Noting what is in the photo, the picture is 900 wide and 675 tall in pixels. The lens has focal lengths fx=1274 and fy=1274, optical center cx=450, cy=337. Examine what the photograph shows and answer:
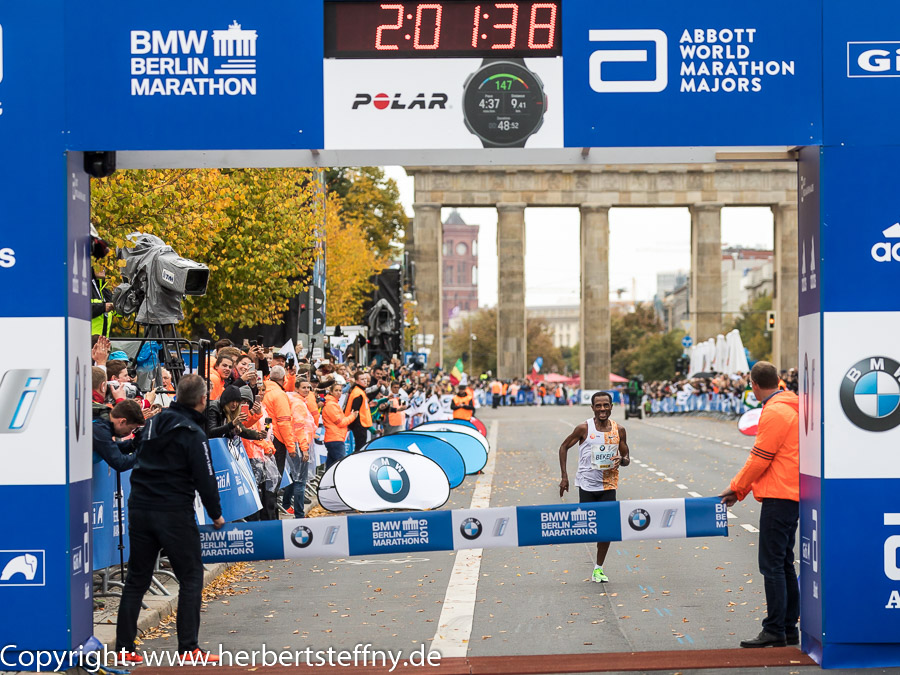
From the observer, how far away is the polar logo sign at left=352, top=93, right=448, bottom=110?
8367 mm

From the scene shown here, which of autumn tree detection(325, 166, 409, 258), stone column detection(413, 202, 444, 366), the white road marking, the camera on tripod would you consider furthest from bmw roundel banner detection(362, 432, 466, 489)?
stone column detection(413, 202, 444, 366)

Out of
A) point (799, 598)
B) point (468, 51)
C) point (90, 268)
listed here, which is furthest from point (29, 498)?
point (799, 598)

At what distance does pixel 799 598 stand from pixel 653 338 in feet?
431

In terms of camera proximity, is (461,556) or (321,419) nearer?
(461,556)

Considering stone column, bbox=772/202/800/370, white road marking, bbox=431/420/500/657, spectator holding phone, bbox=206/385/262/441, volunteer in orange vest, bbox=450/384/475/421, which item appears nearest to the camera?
white road marking, bbox=431/420/500/657

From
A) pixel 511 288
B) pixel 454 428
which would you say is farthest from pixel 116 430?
pixel 511 288

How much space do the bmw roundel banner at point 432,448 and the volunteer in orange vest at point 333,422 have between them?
586mm

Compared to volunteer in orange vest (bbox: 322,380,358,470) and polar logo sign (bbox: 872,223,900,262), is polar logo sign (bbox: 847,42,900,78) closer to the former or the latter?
polar logo sign (bbox: 872,223,900,262)

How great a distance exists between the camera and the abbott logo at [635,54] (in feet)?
27.3

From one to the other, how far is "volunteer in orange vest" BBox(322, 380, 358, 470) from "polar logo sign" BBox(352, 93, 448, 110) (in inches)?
420

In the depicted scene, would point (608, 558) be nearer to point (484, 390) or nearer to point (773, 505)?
point (773, 505)

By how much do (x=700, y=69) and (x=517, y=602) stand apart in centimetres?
501

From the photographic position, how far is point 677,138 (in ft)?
27.4

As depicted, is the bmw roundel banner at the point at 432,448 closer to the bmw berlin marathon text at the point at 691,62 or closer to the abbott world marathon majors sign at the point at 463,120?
the abbott world marathon majors sign at the point at 463,120
